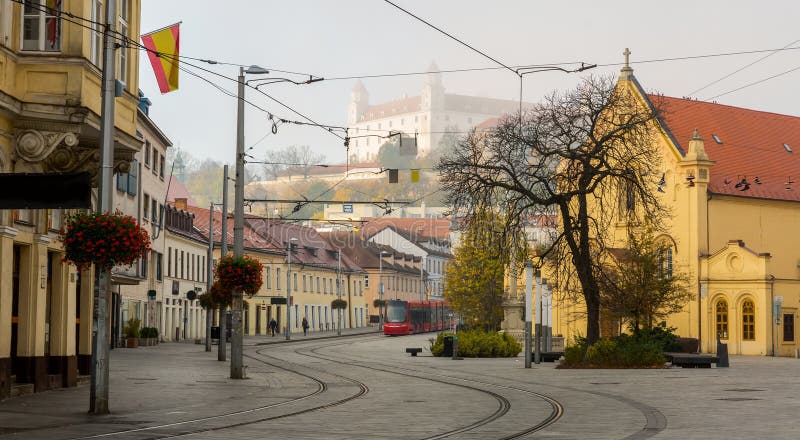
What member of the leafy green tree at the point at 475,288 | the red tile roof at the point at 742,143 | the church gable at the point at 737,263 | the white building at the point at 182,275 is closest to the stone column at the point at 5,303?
the white building at the point at 182,275

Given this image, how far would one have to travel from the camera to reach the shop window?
221ft

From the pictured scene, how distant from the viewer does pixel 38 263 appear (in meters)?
25.1

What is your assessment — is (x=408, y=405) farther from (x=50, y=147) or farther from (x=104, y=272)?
(x=50, y=147)

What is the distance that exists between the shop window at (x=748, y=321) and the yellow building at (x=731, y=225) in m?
0.06

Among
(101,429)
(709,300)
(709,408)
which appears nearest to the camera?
(101,429)

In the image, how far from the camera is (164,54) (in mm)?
26531

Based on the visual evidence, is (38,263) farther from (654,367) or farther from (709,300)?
(709,300)

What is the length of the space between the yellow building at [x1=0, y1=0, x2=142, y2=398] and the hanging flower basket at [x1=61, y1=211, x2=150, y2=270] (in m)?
3.43

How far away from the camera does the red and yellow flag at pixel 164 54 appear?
2638 cm

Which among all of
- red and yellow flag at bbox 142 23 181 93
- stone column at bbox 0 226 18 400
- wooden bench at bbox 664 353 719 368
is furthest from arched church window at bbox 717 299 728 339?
stone column at bbox 0 226 18 400

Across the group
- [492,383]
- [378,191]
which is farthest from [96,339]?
A: [378,191]

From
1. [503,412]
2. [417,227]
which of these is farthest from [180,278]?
[417,227]

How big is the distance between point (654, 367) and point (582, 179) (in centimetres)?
721

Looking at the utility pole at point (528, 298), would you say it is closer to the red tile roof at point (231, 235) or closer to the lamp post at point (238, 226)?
the lamp post at point (238, 226)
